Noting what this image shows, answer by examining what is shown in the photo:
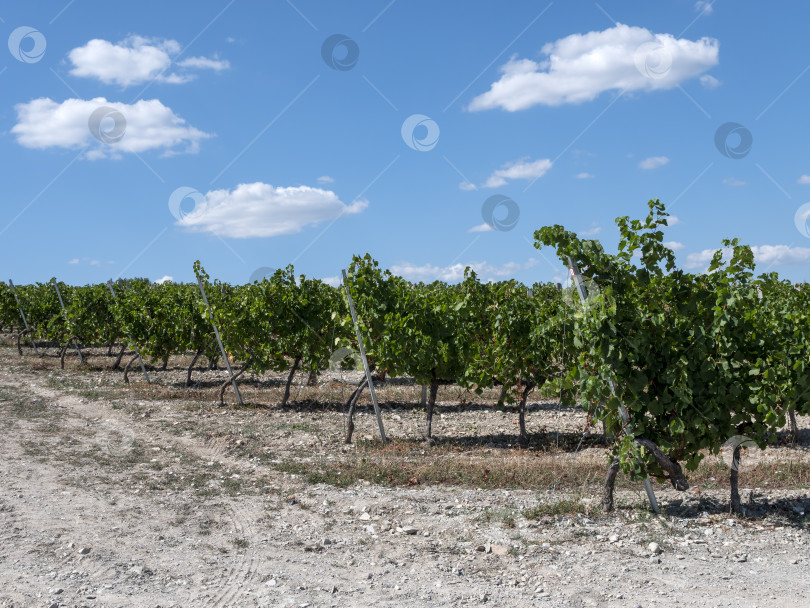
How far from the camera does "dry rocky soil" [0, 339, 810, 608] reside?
5.47 metres

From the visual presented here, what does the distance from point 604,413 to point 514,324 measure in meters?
5.34

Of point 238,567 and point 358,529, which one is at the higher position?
point 358,529

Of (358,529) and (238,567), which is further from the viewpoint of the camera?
(358,529)

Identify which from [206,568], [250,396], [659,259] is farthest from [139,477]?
[250,396]

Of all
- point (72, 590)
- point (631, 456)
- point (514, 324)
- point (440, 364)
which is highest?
point (514, 324)

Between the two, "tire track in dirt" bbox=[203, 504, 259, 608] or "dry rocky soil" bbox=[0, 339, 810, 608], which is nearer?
"tire track in dirt" bbox=[203, 504, 259, 608]

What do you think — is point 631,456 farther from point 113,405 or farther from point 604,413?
point 113,405

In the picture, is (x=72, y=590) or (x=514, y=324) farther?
(x=514, y=324)

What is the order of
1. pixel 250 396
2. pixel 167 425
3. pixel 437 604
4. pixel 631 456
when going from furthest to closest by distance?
pixel 250 396
pixel 167 425
pixel 631 456
pixel 437 604

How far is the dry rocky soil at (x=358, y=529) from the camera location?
17.9ft

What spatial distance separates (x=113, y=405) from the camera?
1591 centimetres

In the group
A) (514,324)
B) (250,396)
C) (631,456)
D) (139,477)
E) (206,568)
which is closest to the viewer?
(206,568)

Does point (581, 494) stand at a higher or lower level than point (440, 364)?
lower

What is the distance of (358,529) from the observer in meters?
7.13
